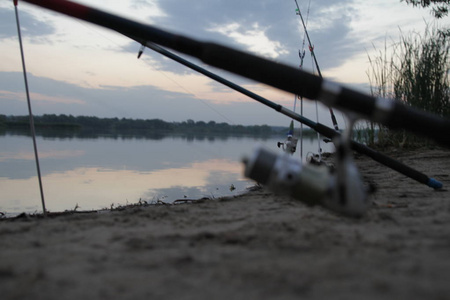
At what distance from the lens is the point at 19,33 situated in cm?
281

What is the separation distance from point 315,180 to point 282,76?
63 centimetres

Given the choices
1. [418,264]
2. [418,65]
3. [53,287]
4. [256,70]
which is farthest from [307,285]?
[418,65]

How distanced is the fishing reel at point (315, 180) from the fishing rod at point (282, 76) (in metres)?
0.32

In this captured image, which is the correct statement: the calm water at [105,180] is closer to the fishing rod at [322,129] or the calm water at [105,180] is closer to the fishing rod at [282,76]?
the fishing rod at [322,129]

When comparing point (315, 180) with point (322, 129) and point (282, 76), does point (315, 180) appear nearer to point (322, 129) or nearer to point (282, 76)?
point (282, 76)

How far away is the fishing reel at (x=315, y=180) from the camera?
4.89 ft

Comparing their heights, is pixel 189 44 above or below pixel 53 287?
above

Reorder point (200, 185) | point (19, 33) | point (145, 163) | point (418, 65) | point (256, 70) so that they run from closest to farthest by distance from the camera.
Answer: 1. point (256, 70)
2. point (19, 33)
3. point (200, 185)
4. point (418, 65)
5. point (145, 163)

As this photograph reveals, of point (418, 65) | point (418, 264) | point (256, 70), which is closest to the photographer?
point (418, 264)

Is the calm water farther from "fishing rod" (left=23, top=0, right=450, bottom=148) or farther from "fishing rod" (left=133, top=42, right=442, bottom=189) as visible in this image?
"fishing rod" (left=23, top=0, right=450, bottom=148)

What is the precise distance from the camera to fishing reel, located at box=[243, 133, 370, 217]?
149 centimetres

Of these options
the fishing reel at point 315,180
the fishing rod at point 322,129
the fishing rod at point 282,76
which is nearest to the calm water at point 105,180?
the fishing rod at point 322,129

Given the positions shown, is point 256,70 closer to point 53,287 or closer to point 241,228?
point 241,228

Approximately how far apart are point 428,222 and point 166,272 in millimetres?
1494
